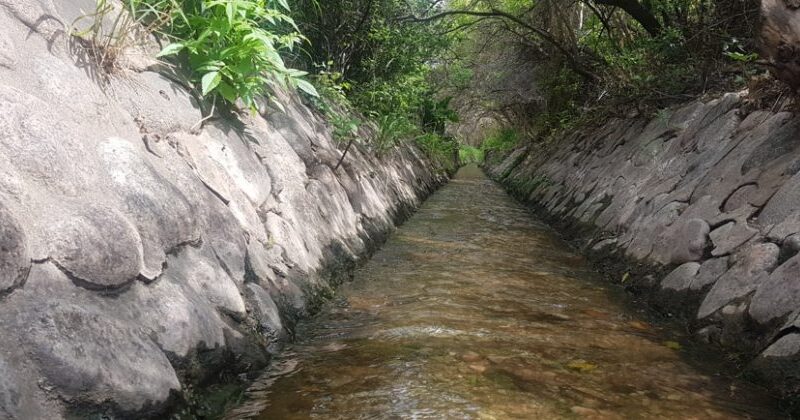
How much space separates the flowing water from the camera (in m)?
2.21

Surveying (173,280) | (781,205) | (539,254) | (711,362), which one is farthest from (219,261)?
(539,254)

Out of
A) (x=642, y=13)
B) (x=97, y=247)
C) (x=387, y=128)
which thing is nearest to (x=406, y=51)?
(x=387, y=128)

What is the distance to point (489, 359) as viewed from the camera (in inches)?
104

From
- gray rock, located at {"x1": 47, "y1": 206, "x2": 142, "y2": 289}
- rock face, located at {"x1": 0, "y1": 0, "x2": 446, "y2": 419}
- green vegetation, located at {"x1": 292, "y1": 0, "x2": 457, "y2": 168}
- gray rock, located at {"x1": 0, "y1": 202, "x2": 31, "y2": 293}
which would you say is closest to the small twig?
rock face, located at {"x1": 0, "y1": 0, "x2": 446, "y2": 419}

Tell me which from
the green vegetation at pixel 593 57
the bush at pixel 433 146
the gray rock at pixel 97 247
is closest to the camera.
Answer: the gray rock at pixel 97 247

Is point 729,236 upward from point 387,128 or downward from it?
downward

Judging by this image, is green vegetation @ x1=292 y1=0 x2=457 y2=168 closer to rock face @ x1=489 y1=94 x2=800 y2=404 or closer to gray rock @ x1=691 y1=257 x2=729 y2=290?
rock face @ x1=489 y1=94 x2=800 y2=404

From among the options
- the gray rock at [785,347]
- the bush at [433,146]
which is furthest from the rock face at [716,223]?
the bush at [433,146]

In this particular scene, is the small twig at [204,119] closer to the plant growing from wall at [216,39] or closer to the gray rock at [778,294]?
the plant growing from wall at [216,39]

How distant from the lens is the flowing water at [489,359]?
221 centimetres

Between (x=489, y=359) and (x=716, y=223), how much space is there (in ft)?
6.89

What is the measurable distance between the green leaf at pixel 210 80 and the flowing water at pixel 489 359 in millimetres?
1427

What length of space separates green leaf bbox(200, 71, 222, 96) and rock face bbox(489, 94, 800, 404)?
302 cm

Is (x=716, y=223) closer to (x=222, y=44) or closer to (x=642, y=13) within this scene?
(x=222, y=44)
